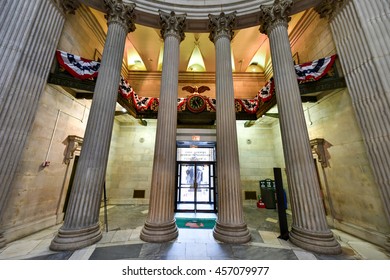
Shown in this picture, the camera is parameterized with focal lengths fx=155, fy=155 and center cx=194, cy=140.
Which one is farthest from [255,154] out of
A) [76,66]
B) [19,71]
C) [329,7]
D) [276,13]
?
[19,71]

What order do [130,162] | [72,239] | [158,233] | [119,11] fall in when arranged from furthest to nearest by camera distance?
1. [130,162]
2. [119,11]
3. [158,233]
4. [72,239]

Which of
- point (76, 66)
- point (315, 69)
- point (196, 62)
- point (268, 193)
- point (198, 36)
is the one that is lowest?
point (268, 193)

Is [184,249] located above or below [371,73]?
below

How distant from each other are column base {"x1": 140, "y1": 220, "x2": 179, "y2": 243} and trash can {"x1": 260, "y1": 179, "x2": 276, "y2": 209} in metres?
6.40

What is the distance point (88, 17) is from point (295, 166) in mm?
9885

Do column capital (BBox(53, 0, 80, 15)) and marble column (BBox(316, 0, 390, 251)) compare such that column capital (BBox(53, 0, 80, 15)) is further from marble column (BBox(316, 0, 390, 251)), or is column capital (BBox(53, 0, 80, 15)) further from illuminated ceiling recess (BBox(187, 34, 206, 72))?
marble column (BBox(316, 0, 390, 251))

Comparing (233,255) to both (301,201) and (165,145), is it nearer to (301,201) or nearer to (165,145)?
(301,201)

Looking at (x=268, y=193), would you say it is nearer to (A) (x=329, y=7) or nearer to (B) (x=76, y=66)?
(A) (x=329, y=7)

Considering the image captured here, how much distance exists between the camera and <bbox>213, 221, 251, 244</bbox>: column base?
4027 millimetres

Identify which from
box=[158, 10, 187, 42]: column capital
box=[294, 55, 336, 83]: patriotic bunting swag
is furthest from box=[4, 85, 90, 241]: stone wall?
box=[294, 55, 336, 83]: patriotic bunting swag

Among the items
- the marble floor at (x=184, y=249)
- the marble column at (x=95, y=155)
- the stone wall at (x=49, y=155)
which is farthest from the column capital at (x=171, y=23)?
the marble floor at (x=184, y=249)

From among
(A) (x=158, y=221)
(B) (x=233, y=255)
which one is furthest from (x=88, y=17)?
(B) (x=233, y=255)

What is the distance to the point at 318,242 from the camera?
3625mm

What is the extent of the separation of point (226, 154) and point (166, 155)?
71.3 inches
